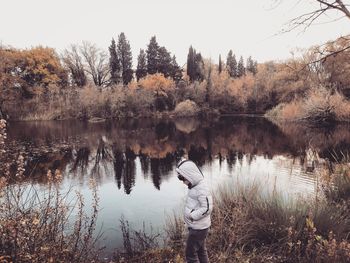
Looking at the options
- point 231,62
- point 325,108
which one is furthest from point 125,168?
point 231,62

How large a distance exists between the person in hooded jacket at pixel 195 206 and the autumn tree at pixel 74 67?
56957mm

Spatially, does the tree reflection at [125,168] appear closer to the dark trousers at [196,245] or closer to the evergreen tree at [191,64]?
the dark trousers at [196,245]

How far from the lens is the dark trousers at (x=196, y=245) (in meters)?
4.44

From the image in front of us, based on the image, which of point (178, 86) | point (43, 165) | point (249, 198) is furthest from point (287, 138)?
point (178, 86)

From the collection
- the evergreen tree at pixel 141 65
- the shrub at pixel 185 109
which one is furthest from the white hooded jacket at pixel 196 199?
the evergreen tree at pixel 141 65

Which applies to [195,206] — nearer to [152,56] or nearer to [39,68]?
[39,68]

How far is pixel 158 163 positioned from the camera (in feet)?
57.9

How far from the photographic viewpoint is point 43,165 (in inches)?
655

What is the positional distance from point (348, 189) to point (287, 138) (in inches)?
722

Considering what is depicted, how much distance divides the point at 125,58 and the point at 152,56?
216 inches

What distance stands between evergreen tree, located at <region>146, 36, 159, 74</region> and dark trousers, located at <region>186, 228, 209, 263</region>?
2429 inches

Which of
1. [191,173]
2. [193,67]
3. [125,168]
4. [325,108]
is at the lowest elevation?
[125,168]

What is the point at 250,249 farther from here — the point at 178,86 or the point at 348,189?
the point at 178,86

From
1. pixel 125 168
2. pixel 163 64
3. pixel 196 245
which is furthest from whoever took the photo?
pixel 163 64
